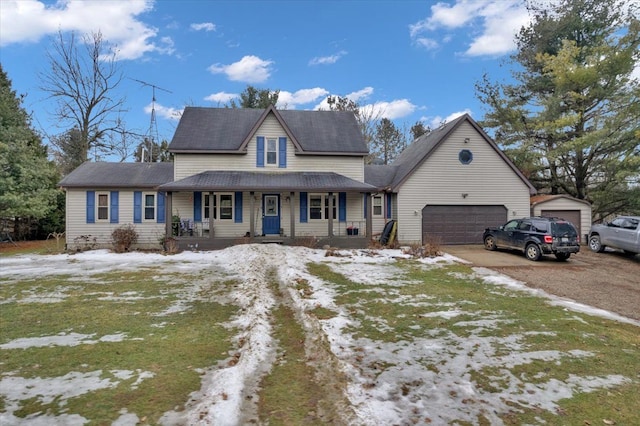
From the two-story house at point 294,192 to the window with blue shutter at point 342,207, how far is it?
0.17ft

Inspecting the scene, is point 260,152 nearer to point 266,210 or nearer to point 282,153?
point 282,153

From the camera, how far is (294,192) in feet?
53.7

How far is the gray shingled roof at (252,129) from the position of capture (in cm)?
1719

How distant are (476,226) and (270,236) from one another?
36.3 feet

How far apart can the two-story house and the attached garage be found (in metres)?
0.98

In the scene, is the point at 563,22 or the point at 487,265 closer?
the point at 487,265

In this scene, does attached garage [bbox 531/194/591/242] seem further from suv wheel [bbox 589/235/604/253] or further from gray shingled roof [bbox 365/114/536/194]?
suv wheel [bbox 589/235/604/253]

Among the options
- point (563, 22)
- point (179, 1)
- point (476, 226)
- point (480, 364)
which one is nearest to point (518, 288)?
point (480, 364)

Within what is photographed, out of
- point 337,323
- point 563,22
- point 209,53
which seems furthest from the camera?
point 209,53

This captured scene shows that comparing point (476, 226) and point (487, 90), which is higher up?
point (487, 90)

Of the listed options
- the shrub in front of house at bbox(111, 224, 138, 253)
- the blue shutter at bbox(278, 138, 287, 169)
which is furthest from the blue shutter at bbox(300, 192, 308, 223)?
the shrub in front of house at bbox(111, 224, 138, 253)

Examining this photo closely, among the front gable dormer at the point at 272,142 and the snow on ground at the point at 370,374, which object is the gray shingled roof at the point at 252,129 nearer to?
the front gable dormer at the point at 272,142

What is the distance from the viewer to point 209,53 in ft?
73.0

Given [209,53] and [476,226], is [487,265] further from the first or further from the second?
[209,53]
